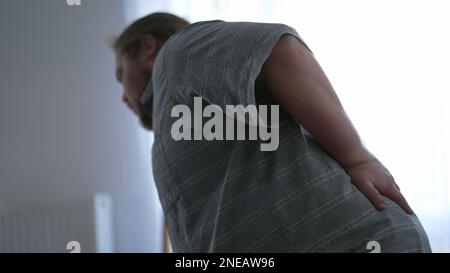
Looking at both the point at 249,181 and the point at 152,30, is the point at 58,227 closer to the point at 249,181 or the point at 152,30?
the point at 152,30

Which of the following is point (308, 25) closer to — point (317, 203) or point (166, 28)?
point (166, 28)

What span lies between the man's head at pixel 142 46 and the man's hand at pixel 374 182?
14.5 inches

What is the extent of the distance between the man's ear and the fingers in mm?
394

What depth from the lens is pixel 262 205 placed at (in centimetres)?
A: 50

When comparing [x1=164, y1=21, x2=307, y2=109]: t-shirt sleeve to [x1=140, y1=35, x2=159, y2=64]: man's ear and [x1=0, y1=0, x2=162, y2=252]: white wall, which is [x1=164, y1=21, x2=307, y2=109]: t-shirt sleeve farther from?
[x1=0, y1=0, x2=162, y2=252]: white wall

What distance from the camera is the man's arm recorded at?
0.49 meters

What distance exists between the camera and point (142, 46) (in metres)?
0.79

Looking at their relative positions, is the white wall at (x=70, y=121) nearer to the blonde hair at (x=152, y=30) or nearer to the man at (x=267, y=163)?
the blonde hair at (x=152, y=30)

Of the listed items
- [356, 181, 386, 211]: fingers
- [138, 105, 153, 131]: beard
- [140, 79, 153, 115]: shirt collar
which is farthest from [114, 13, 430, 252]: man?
[138, 105, 153, 131]: beard

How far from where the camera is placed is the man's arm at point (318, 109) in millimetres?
492

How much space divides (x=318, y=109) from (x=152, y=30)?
379mm

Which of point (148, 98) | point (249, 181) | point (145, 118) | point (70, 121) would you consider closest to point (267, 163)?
point (249, 181)
